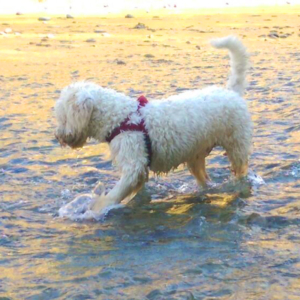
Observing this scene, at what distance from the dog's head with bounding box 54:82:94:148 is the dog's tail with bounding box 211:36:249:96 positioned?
144 centimetres

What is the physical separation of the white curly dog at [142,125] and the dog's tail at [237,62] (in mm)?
352

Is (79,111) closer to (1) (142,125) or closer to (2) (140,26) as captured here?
(1) (142,125)

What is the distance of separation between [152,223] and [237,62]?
1980mm

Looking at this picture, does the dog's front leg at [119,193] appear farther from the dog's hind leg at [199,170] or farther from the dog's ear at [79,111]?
the dog's hind leg at [199,170]

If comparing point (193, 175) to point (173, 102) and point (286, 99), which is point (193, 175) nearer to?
point (173, 102)

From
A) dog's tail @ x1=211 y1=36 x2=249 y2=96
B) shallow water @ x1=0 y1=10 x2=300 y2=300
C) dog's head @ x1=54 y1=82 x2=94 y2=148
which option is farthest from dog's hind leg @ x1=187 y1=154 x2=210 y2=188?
dog's head @ x1=54 y1=82 x2=94 y2=148

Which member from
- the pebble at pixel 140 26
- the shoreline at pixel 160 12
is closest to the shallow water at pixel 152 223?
the pebble at pixel 140 26

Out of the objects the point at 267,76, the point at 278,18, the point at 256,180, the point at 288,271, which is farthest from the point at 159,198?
the point at 278,18

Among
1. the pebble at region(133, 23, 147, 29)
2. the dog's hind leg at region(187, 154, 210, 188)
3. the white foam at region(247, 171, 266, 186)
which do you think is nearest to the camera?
the white foam at region(247, 171, 266, 186)

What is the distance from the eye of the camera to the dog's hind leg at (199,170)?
6.05 m

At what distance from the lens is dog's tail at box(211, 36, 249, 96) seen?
20.0ft

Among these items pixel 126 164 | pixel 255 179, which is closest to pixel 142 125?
pixel 126 164

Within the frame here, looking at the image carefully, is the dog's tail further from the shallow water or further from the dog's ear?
the dog's ear

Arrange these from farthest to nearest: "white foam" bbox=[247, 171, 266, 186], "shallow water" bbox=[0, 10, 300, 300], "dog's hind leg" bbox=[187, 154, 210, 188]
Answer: "dog's hind leg" bbox=[187, 154, 210, 188]
"white foam" bbox=[247, 171, 266, 186]
"shallow water" bbox=[0, 10, 300, 300]
